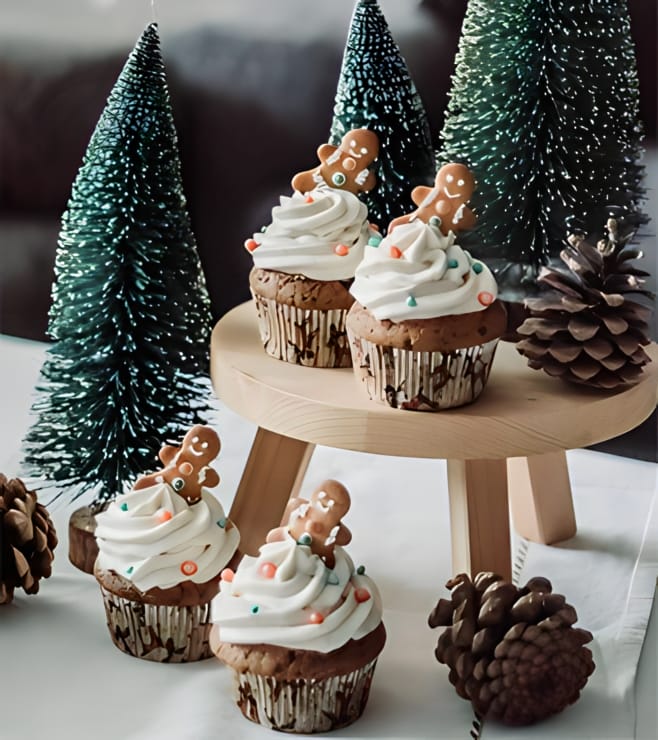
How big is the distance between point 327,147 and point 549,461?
602 mm

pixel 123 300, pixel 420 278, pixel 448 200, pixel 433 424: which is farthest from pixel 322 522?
pixel 123 300

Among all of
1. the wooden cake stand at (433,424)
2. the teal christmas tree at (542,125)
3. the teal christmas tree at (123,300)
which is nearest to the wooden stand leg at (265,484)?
the wooden cake stand at (433,424)

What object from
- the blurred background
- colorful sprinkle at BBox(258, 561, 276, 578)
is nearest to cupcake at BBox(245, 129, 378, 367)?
colorful sprinkle at BBox(258, 561, 276, 578)

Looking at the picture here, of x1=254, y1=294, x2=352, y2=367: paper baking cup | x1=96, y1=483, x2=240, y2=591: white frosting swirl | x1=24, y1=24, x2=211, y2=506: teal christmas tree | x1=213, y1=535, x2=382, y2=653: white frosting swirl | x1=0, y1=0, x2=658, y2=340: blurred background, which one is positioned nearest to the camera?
x1=213, y1=535, x2=382, y2=653: white frosting swirl

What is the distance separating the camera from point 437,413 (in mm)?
1414

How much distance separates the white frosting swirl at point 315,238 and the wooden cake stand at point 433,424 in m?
0.13

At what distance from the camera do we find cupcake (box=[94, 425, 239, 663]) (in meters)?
1.45

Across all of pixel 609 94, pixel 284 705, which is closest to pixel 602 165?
pixel 609 94

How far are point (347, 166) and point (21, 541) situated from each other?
26.1 inches

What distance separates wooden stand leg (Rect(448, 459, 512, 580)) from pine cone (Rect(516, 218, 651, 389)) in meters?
0.17

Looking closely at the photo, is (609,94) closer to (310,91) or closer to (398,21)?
(398,21)

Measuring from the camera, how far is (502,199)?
1.95 m

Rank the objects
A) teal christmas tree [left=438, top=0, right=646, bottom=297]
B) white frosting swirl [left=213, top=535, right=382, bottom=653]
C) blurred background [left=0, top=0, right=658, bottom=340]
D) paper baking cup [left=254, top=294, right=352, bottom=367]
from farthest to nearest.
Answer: blurred background [left=0, top=0, right=658, bottom=340] → teal christmas tree [left=438, top=0, right=646, bottom=297] → paper baking cup [left=254, top=294, right=352, bottom=367] → white frosting swirl [left=213, top=535, right=382, bottom=653]

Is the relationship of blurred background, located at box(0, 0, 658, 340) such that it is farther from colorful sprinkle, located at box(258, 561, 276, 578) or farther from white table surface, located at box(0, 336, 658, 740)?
colorful sprinkle, located at box(258, 561, 276, 578)
